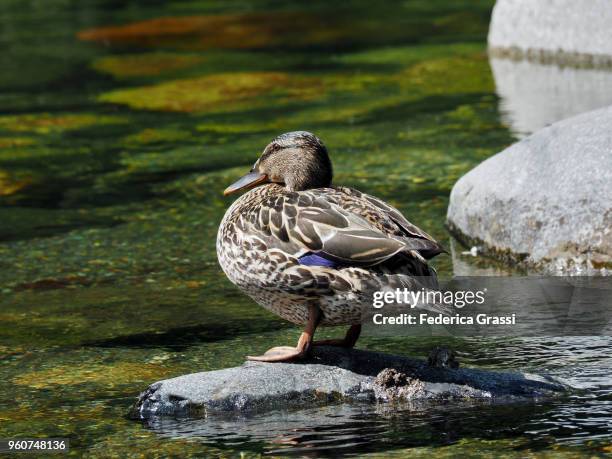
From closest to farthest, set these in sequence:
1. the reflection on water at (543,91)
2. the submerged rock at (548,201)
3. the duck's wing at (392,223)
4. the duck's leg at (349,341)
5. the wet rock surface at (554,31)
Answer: the duck's wing at (392,223) → the duck's leg at (349,341) → the submerged rock at (548,201) → the reflection on water at (543,91) → the wet rock surface at (554,31)

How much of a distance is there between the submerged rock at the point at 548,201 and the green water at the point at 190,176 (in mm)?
368

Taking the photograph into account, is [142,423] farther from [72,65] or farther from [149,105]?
[72,65]

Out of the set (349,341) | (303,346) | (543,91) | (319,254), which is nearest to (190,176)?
(543,91)

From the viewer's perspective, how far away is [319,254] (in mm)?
5426

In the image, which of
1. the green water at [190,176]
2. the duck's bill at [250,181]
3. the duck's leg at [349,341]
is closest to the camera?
the green water at [190,176]

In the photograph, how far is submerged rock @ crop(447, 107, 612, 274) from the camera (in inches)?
299

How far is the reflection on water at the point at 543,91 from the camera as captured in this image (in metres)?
12.1

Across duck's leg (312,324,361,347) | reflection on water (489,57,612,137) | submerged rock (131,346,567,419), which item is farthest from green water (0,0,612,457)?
duck's leg (312,324,361,347)

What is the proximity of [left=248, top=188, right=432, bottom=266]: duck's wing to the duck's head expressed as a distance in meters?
0.28

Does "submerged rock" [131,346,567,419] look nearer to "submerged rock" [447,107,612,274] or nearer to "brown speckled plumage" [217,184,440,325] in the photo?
"brown speckled plumage" [217,184,440,325]

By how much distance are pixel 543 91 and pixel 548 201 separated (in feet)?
19.4

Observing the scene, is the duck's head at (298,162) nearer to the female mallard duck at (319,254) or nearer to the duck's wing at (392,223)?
the female mallard duck at (319,254)

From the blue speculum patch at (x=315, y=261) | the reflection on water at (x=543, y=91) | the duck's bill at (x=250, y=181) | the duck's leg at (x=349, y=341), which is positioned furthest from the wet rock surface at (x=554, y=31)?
the blue speculum patch at (x=315, y=261)

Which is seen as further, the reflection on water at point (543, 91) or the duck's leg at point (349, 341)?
the reflection on water at point (543, 91)
